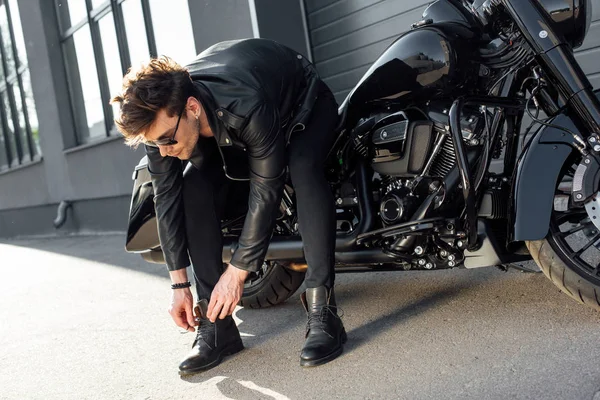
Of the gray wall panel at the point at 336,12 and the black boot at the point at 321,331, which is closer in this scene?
the black boot at the point at 321,331

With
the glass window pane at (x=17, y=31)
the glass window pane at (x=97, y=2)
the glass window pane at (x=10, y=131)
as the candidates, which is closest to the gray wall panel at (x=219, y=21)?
the glass window pane at (x=97, y=2)

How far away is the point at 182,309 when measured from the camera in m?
2.66

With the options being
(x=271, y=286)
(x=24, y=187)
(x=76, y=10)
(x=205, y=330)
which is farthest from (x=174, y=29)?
(x=24, y=187)

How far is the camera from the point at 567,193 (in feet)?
7.91

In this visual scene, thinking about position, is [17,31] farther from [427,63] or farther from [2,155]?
[427,63]

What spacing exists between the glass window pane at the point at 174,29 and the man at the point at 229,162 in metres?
4.12

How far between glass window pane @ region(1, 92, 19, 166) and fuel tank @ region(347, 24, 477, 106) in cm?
1269

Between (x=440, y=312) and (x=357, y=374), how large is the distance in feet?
2.27

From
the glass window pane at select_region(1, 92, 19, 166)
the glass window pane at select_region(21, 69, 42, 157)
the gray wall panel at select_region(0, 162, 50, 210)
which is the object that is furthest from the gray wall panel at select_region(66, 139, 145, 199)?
the glass window pane at select_region(1, 92, 19, 166)

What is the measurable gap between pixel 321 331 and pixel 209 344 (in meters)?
0.47

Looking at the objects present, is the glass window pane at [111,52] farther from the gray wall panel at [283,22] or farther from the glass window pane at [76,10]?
the gray wall panel at [283,22]

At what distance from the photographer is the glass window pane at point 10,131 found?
14.2 meters

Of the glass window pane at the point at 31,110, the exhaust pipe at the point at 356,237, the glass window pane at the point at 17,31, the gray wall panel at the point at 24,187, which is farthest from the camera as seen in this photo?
the glass window pane at the point at 31,110

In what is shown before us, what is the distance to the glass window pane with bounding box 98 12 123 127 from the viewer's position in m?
9.14
